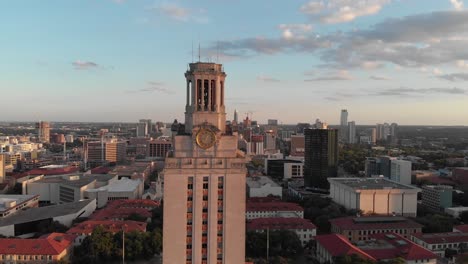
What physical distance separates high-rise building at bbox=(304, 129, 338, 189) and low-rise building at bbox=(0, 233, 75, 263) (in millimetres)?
73348

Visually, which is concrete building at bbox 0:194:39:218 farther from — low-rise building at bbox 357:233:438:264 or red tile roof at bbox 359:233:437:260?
red tile roof at bbox 359:233:437:260

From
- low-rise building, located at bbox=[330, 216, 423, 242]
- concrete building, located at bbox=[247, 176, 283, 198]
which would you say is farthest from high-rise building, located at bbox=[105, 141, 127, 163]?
low-rise building, located at bbox=[330, 216, 423, 242]

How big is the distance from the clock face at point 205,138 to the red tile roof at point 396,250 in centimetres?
3214

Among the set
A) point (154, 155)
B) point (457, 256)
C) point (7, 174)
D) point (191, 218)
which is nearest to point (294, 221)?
point (457, 256)

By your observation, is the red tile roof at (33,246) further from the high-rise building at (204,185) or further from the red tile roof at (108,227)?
the high-rise building at (204,185)

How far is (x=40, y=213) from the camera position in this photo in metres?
68.6

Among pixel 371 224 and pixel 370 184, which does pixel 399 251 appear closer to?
pixel 371 224

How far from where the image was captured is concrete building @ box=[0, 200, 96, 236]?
207 feet

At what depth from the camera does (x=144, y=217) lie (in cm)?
6675

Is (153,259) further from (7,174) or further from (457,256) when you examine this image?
(7,174)

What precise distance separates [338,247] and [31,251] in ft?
116

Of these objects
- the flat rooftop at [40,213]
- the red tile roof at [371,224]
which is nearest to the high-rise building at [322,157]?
the red tile roof at [371,224]

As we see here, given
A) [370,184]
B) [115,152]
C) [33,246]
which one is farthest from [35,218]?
[115,152]

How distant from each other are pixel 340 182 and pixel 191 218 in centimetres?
6789
